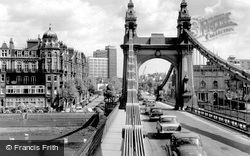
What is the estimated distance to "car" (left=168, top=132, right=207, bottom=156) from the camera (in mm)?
10938

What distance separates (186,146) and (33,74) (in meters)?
60.6

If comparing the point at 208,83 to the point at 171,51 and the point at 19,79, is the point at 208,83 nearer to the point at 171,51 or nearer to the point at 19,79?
the point at 171,51

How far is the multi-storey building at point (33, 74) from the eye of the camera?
65000mm

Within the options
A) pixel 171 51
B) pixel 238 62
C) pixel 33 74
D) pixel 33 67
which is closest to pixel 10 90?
pixel 33 74

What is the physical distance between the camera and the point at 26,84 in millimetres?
65812

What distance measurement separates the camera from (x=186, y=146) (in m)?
11.5

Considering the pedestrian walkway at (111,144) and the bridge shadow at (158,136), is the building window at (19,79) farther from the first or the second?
the bridge shadow at (158,136)

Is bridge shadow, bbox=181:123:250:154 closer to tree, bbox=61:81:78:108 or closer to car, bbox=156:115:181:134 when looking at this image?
car, bbox=156:115:181:134

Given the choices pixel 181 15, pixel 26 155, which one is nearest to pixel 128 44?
pixel 181 15

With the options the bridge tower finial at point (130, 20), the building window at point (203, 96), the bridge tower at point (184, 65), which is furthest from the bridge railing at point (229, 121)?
the building window at point (203, 96)

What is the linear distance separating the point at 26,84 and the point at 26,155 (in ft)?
102

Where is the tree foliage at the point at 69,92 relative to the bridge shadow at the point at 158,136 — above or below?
above

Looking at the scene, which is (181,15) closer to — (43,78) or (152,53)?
(152,53)

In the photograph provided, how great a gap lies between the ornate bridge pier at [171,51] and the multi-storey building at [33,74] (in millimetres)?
34693
